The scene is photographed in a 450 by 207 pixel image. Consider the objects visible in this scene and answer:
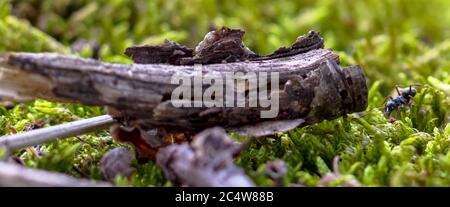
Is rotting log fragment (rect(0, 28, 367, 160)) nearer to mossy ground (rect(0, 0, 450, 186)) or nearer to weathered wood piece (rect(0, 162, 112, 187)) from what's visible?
mossy ground (rect(0, 0, 450, 186))

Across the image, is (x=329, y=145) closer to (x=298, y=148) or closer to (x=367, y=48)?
(x=298, y=148)

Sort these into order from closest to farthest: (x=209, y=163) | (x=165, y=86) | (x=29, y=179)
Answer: (x=29, y=179) → (x=209, y=163) → (x=165, y=86)

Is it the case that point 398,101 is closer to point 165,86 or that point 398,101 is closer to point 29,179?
point 165,86

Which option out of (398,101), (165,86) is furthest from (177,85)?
(398,101)

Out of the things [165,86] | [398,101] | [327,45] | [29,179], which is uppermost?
[327,45]

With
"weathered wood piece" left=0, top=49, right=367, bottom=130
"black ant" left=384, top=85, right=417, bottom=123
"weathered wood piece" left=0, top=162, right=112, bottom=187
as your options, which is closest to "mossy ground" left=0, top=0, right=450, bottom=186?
"black ant" left=384, top=85, right=417, bottom=123
